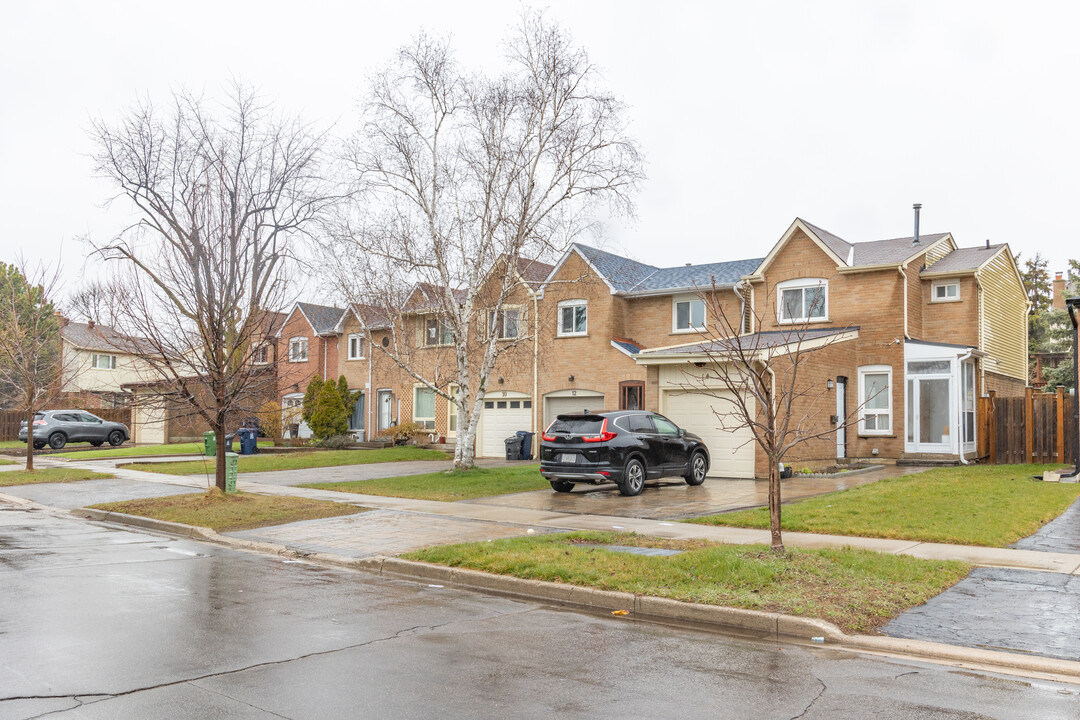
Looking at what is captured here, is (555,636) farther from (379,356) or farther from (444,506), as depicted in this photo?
(379,356)

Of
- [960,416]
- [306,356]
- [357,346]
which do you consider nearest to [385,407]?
[357,346]

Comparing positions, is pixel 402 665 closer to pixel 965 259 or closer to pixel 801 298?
pixel 801 298

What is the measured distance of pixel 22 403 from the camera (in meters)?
23.9

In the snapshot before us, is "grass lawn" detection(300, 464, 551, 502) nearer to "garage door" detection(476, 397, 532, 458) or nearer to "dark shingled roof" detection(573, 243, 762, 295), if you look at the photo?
"garage door" detection(476, 397, 532, 458)

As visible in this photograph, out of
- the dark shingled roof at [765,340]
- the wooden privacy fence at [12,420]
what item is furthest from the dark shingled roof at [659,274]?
the wooden privacy fence at [12,420]

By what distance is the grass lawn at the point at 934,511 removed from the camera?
11556 millimetres

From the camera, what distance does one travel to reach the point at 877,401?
25062 mm

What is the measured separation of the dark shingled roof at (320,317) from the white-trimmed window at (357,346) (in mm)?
1312

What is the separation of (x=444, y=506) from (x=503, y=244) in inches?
334

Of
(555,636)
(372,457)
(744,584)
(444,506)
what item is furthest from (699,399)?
(555,636)

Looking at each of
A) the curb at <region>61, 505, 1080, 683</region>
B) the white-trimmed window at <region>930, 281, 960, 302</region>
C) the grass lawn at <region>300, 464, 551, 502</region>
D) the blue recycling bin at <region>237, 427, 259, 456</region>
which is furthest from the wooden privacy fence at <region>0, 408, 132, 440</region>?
the white-trimmed window at <region>930, 281, 960, 302</region>

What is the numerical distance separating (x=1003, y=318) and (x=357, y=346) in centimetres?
2580

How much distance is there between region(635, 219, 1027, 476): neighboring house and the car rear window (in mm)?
5215

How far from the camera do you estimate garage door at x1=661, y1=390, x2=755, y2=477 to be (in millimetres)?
20984
